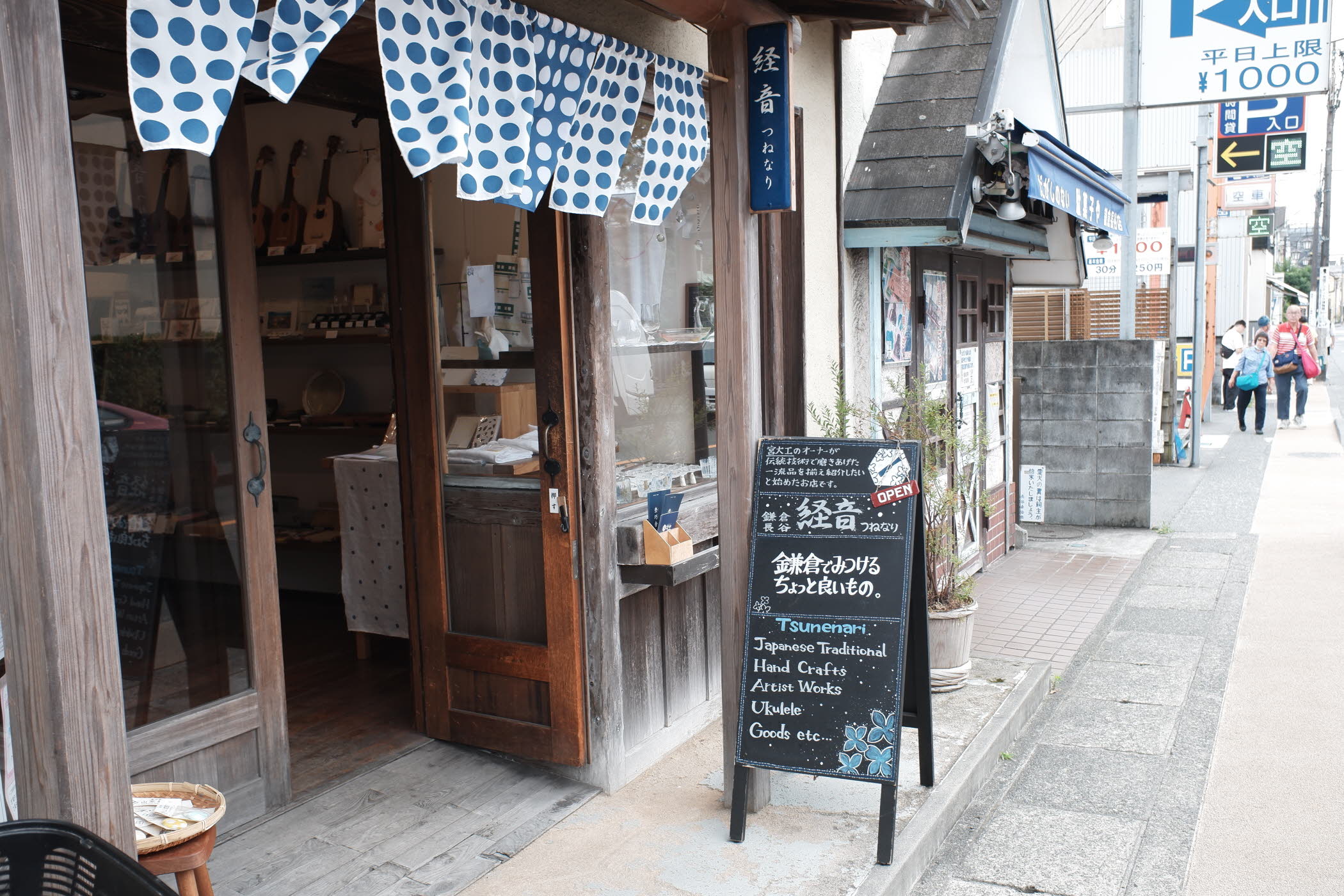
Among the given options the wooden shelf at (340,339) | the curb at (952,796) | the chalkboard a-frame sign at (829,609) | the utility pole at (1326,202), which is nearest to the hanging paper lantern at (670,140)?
the chalkboard a-frame sign at (829,609)

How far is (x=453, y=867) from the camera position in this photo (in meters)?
3.80

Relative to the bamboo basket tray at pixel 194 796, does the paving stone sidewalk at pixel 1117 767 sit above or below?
below

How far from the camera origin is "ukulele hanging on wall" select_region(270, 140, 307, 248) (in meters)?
7.29

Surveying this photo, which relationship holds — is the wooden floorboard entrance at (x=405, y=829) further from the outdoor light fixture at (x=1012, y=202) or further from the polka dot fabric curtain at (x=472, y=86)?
the outdoor light fixture at (x=1012, y=202)

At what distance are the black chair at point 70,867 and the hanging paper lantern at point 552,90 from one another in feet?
6.74

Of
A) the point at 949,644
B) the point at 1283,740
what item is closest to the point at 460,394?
the point at 949,644

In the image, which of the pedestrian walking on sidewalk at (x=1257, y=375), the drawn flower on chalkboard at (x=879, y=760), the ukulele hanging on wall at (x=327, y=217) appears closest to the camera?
the drawn flower on chalkboard at (x=879, y=760)

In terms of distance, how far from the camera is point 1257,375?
1688 centimetres

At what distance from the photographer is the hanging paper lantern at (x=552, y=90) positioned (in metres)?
3.39

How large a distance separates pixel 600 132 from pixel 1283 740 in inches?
168

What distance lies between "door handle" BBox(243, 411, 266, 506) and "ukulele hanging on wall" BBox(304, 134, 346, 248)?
366cm

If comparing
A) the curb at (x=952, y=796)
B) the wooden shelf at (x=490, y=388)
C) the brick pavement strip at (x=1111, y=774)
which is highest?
the wooden shelf at (x=490, y=388)

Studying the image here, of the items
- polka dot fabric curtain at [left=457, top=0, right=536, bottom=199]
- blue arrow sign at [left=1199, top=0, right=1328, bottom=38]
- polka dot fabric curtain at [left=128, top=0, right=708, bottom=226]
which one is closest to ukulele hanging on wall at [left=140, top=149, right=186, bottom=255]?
polka dot fabric curtain at [left=128, top=0, right=708, bottom=226]

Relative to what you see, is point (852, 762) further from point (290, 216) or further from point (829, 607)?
point (290, 216)
